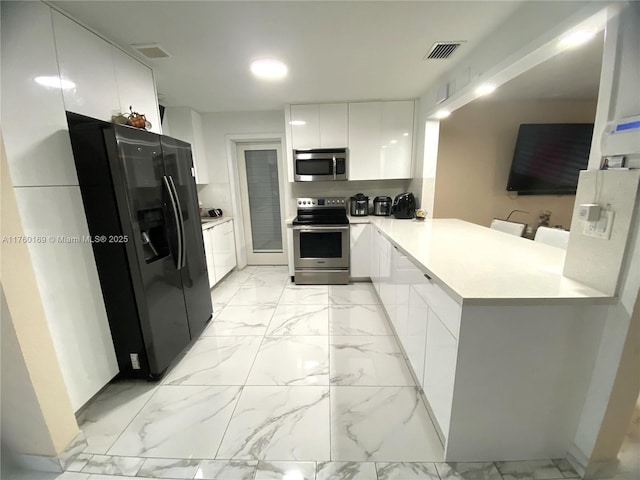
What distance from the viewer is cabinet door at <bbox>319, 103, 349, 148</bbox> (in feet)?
10.7

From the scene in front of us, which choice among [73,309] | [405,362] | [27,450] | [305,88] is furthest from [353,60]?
[27,450]


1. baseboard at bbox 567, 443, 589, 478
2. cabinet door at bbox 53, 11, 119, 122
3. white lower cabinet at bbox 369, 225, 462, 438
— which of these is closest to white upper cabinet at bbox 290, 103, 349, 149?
white lower cabinet at bbox 369, 225, 462, 438

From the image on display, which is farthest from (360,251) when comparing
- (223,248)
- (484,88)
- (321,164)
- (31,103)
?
(31,103)

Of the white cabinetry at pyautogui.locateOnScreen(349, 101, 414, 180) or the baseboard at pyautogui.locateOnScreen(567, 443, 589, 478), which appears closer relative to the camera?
the baseboard at pyautogui.locateOnScreen(567, 443, 589, 478)

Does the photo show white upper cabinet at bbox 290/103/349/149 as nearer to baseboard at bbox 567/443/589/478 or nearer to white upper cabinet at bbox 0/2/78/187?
white upper cabinet at bbox 0/2/78/187

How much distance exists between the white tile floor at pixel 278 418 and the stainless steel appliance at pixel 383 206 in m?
1.64

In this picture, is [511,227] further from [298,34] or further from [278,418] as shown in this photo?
[278,418]

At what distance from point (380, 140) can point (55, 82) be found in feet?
9.87

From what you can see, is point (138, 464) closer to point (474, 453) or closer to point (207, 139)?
point (474, 453)

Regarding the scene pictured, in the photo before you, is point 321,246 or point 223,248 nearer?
point 321,246

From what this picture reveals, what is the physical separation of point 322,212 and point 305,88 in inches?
62.0

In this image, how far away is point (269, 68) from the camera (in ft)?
7.22

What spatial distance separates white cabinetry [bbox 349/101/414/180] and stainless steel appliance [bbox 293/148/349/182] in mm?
135

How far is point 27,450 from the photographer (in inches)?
48.4
